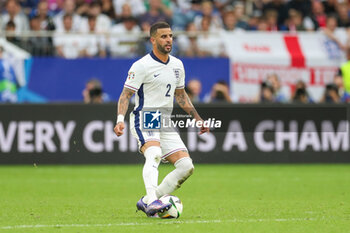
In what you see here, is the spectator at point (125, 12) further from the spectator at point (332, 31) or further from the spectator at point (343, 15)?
the spectator at point (343, 15)

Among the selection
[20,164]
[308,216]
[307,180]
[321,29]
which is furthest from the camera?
[321,29]

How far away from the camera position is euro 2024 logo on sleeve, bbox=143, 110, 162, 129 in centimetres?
904

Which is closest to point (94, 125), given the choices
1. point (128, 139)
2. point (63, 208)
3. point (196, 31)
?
point (128, 139)

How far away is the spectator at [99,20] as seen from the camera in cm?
1886

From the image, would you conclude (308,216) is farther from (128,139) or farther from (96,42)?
(96,42)

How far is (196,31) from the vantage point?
18.9 meters

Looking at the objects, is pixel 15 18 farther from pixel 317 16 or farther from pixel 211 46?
pixel 317 16

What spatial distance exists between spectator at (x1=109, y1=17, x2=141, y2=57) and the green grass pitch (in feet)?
9.77

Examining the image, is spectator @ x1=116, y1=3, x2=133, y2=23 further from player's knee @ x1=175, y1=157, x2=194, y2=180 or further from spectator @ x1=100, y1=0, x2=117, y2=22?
player's knee @ x1=175, y1=157, x2=194, y2=180

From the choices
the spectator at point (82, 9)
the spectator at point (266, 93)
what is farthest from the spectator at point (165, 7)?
the spectator at point (266, 93)

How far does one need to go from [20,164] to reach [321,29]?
825 cm

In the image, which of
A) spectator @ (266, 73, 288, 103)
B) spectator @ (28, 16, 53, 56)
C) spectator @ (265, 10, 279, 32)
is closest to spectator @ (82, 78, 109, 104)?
spectator @ (28, 16, 53, 56)

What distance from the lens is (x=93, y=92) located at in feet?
56.6

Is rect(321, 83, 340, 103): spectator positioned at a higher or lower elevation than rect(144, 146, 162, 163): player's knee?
lower
